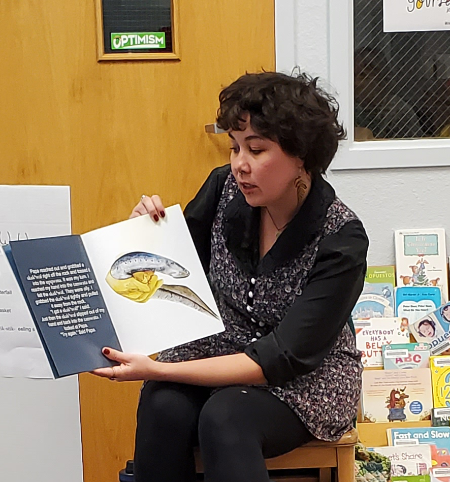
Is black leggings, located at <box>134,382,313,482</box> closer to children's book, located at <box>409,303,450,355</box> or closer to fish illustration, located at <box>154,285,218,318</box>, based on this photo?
fish illustration, located at <box>154,285,218,318</box>

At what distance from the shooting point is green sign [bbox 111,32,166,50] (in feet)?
6.29

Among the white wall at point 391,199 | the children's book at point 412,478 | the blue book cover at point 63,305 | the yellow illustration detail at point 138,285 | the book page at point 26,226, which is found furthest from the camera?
the white wall at point 391,199

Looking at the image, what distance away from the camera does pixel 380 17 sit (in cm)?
196

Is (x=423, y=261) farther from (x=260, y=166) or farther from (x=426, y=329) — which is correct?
(x=260, y=166)

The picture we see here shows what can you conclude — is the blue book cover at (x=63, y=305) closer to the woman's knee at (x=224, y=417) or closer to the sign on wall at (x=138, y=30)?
the woman's knee at (x=224, y=417)

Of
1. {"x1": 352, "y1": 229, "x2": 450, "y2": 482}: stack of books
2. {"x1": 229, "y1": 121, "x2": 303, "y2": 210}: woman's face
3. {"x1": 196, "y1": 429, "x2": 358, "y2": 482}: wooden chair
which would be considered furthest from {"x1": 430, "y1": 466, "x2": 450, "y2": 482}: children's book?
{"x1": 229, "y1": 121, "x2": 303, "y2": 210}: woman's face

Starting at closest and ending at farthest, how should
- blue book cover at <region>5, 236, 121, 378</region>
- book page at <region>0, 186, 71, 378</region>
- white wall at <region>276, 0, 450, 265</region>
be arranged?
blue book cover at <region>5, 236, 121, 378</region> < book page at <region>0, 186, 71, 378</region> < white wall at <region>276, 0, 450, 265</region>

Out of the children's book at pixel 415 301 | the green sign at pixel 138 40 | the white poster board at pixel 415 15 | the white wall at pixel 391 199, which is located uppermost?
the white poster board at pixel 415 15

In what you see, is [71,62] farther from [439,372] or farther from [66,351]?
[439,372]

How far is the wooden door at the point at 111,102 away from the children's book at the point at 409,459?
2.69 ft

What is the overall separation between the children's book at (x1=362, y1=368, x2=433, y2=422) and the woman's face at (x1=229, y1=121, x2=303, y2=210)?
751 millimetres

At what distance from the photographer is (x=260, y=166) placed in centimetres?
130

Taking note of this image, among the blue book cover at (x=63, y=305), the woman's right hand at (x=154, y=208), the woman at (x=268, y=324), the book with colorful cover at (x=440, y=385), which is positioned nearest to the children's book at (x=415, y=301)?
the book with colorful cover at (x=440, y=385)

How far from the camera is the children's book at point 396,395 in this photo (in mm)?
1888
